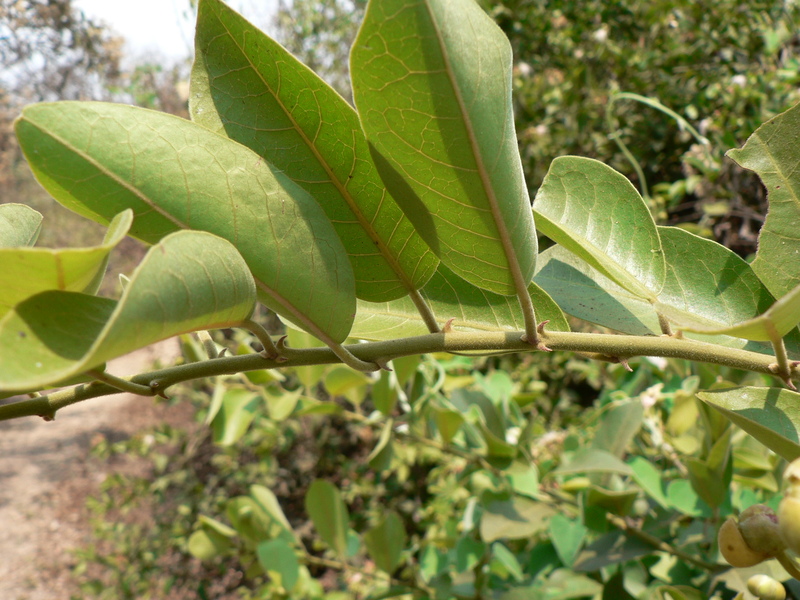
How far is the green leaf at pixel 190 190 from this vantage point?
0.93 ft

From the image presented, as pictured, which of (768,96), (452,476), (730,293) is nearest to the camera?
(730,293)

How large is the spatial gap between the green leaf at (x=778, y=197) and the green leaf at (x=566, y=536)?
2.18 ft

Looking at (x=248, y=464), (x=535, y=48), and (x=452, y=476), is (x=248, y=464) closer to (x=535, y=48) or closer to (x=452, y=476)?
(x=452, y=476)

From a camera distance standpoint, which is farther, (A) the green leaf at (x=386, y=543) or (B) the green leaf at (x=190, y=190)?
(A) the green leaf at (x=386, y=543)

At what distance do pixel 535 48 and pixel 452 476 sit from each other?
2.23m

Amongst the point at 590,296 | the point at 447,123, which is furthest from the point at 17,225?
the point at 590,296

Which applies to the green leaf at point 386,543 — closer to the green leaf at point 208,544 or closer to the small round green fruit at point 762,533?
the green leaf at point 208,544

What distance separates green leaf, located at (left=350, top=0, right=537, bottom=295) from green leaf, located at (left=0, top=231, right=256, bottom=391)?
0.10m

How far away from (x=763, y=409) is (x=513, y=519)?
0.67 m

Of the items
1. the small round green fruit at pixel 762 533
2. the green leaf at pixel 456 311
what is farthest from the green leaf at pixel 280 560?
the small round green fruit at pixel 762 533

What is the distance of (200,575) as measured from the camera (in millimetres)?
3199

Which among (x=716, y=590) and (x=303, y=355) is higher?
(x=303, y=355)

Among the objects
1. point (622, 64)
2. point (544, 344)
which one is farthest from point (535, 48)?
point (544, 344)

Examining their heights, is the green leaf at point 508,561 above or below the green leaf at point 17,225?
below
